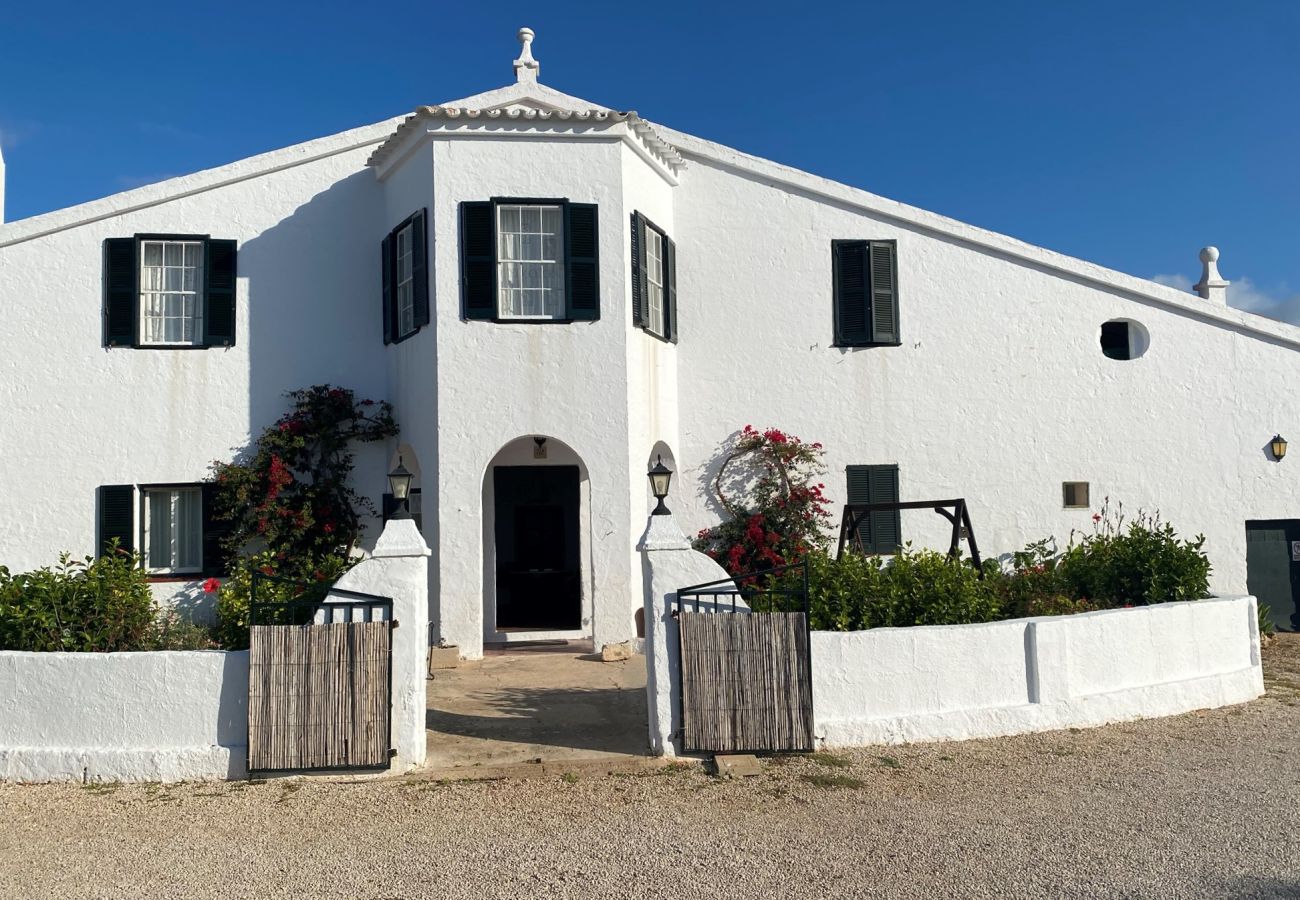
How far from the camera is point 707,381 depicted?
14039mm

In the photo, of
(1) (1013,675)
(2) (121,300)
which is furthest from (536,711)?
(2) (121,300)

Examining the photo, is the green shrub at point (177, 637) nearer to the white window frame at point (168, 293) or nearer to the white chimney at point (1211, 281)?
the white window frame at point (168, 293)

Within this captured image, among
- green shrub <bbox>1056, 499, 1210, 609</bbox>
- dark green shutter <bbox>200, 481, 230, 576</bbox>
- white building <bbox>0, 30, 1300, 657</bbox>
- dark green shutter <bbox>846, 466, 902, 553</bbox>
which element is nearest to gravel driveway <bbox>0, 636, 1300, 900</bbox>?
green shrub <bbox>1056, 499, 1210, 609</bbox>

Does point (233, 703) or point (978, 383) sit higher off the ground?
point (978, 383)

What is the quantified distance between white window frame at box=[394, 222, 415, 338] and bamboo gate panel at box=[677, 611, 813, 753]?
6831mm

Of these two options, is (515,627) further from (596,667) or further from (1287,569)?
(1287,569)

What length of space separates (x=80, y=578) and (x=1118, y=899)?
8515mm

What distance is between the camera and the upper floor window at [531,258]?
12.2 metres

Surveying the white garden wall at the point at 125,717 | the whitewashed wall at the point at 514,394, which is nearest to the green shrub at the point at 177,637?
the white garden wall at the point at 125,717

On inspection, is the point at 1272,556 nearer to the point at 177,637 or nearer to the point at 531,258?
the point at 531,258

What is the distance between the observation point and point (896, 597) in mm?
8953

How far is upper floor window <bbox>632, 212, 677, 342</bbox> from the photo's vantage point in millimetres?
12820

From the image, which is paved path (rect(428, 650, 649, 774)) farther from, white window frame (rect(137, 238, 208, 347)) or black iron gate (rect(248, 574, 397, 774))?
white window frame (rect(137, 238, 208, 347))

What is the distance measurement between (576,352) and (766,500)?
11.4 ft
